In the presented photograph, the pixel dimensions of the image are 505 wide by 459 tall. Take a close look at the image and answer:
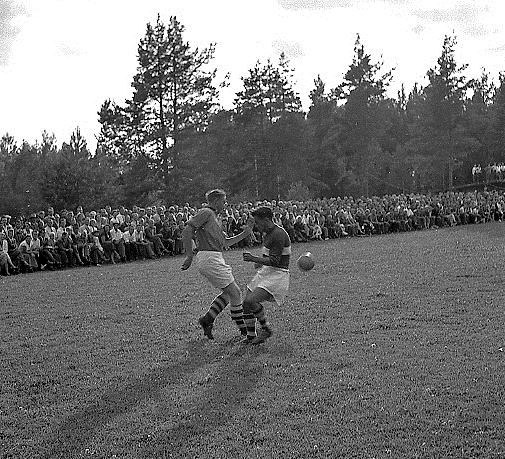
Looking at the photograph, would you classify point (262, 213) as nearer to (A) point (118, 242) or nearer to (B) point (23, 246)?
(B) point (23, 246)

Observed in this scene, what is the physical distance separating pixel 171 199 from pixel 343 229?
15116 mm

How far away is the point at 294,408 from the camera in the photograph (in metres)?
6.91

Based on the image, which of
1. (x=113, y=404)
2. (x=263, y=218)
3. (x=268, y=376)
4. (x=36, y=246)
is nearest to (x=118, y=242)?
(x=36, y=246)

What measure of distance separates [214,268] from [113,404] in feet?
9.68

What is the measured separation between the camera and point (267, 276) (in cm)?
980

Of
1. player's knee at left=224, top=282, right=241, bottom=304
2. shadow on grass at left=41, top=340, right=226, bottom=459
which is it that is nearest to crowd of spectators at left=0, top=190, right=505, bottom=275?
player's knee at left=224, top=282, right=241, bottom=304

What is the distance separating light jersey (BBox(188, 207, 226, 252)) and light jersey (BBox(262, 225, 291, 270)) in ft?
2.09

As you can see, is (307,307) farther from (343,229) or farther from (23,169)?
(23,169)

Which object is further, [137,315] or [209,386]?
[137,315]

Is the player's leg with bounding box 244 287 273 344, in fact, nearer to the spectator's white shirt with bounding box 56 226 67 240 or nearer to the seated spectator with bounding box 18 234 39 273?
the seated spectator with bounding box 18 234 39 273

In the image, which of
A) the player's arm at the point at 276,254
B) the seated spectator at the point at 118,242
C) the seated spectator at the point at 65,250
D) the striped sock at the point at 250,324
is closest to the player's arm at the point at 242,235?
the player's arm at the point at 276,254

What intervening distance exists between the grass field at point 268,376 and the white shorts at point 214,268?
0.79 metres

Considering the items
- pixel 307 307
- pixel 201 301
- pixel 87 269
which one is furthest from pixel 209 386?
pixel 87 269

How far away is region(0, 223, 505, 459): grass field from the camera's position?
20.2ft
